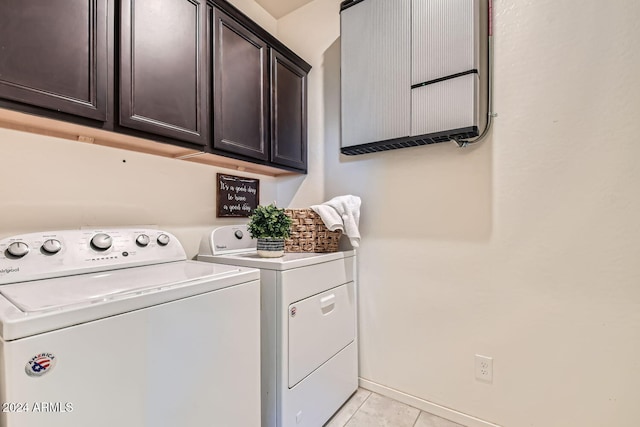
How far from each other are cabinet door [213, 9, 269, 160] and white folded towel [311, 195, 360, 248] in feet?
1.56

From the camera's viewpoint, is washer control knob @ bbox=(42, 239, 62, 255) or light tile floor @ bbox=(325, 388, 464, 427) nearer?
washer control knob @ bbox=(42, 239, 62, 255)

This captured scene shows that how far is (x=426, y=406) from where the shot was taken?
5.23 ft

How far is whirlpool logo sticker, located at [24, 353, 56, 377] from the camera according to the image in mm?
571

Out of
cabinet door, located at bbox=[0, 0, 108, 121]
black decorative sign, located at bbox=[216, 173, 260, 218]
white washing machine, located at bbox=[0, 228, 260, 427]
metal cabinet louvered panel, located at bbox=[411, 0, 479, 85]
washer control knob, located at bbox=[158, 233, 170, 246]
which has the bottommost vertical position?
white washing machine, located at bbox=[0, 228, 260, 427]

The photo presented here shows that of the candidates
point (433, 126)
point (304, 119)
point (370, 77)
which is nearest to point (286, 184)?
point (304, 119)

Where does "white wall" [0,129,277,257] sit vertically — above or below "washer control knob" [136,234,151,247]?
above

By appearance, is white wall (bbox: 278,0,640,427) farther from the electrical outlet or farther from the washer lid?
the washer lid

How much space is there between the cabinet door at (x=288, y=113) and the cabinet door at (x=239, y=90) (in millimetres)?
77

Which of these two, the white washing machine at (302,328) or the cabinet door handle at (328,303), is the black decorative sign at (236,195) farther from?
the cabinet door handle at (328,303)

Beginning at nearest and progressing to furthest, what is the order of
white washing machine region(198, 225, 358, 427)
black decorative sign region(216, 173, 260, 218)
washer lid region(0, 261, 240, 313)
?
1. washer lid region(0, 261, 240, 313)
2. white washing machine region(198, 225, 358, 427)
3. black decorative sign region(216, 173, 260, 218)

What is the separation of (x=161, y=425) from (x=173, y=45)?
1.38 meters

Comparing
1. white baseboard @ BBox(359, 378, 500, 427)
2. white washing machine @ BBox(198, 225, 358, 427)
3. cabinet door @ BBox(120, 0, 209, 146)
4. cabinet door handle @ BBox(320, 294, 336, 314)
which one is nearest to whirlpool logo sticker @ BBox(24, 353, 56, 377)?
white washing machine @ BBox(198, 225, 358, 427)

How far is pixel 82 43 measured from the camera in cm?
98

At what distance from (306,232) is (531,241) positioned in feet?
3.62
